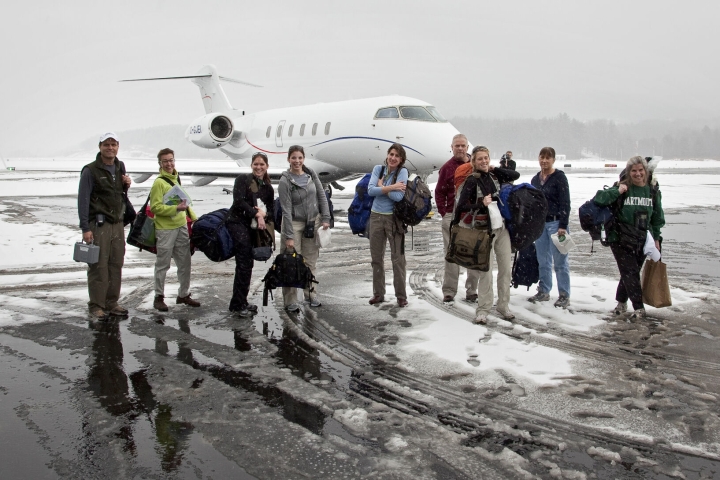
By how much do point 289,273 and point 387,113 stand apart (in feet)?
37.6

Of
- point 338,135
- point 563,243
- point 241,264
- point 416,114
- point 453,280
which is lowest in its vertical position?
point 453,280

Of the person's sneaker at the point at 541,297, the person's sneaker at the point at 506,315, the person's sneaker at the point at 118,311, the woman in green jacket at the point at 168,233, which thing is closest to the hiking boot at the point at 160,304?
the woman in green jacket at the point at 168,233

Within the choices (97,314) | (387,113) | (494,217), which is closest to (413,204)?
(494,217)

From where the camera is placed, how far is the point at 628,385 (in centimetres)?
403

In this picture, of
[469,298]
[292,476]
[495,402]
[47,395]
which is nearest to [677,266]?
[469,298]

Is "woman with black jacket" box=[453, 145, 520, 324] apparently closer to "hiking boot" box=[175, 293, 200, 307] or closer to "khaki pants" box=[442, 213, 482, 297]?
"khaki pants" box=[442, 213, 482, 297]

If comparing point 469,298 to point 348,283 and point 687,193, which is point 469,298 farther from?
point 687,193

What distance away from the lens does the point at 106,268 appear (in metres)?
6.09

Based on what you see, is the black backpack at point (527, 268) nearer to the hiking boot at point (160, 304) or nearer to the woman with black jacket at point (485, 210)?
the woman with black jacket at point (485, 210)

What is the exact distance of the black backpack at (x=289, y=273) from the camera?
5988 millimetres

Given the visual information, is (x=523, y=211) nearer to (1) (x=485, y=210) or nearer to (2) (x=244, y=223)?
(1) (x=485, y=210)

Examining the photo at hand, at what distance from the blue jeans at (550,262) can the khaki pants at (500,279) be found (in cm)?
84

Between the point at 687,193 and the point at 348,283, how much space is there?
2084cm

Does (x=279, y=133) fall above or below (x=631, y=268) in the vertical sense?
above
